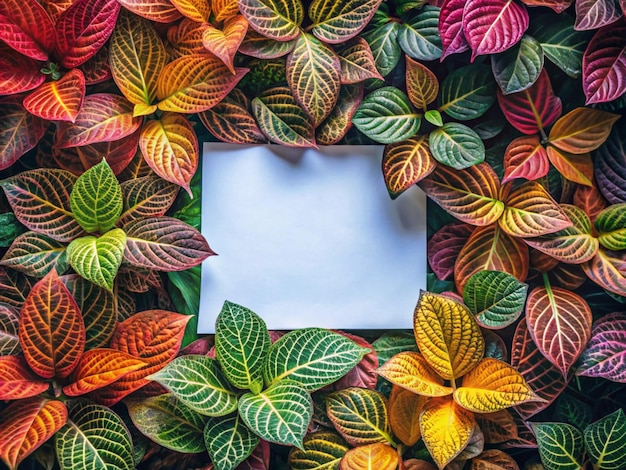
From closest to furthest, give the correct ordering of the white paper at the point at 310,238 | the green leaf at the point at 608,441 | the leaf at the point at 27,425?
1. the leaf at the point at 27,425
2. the green leaf at the point at 608,441
3. the white paper at the point at 310,238

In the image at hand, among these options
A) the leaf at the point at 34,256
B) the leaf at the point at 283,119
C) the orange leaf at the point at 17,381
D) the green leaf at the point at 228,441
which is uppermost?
the leaf at the point at 283,119

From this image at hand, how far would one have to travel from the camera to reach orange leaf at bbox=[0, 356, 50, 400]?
3.16 feet

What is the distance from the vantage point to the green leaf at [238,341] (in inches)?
40.8

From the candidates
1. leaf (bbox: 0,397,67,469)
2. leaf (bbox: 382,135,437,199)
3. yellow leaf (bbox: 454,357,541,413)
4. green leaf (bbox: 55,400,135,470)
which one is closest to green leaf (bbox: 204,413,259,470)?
green leaf (bbox: 55,400,135,470)

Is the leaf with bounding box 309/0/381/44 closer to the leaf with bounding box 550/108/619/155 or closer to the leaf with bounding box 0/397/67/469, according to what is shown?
the leaf with bounding box 550/108/619/155

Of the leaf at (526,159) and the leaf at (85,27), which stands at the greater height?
the leaf at (85,27)

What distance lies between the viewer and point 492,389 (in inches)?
40.4

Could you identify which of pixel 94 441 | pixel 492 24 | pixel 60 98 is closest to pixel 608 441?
pixel 492 24

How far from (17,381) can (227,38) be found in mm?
691

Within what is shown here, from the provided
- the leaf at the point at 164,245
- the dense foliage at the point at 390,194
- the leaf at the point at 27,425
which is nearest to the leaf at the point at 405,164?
the dense foliage at the point at 390,194

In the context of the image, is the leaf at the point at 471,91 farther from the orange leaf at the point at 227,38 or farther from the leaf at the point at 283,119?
the orange leaf at the point at 227,38

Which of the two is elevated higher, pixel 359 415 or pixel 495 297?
pixel 495 297

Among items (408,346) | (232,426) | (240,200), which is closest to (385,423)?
(408,346)

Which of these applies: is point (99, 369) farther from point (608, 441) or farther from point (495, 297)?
point (608, 441)
